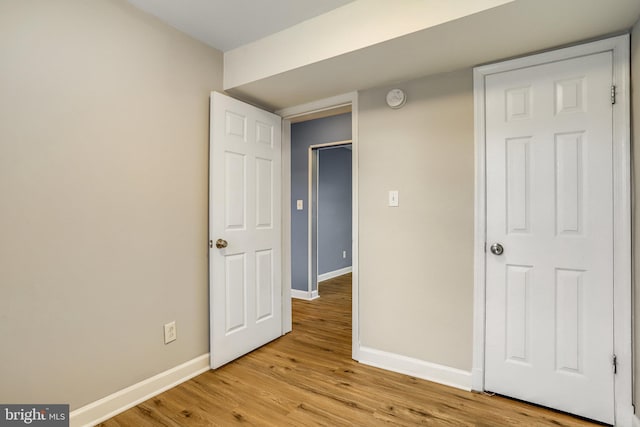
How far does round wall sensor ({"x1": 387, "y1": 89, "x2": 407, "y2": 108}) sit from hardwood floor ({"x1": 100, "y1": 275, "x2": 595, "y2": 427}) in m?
1.90

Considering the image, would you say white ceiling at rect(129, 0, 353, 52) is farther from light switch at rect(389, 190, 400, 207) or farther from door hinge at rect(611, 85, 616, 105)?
door hinge at rect(611, 85, 616, 105)

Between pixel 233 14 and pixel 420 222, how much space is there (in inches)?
70.1

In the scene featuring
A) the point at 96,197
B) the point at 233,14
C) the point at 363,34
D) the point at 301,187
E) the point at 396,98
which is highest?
the point at 233,14

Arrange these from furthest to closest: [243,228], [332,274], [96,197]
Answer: [332,274] < [243,228] < [96,197]

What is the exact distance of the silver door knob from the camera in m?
1.91

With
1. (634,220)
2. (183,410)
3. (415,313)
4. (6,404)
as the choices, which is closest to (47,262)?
(6,404)

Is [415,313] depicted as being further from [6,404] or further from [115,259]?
[6,404]

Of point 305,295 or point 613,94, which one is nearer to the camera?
point 613,94

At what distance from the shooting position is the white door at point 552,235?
1.67m

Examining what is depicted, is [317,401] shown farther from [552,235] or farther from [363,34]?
[363,34]

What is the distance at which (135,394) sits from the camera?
1.84 metres

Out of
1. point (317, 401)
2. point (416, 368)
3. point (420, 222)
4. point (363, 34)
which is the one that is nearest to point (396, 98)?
point (363, 34)

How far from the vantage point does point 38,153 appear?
148 centimetres

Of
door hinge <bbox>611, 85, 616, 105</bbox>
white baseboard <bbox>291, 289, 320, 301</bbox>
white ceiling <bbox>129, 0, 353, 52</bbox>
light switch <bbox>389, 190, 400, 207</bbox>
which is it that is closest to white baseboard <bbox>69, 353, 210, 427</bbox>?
light switch <bbox>389, 190, 400, 207</bbox>
